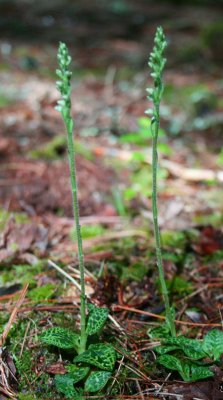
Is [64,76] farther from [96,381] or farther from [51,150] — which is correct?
[51,150]

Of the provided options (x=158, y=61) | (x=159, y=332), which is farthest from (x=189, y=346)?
(x=158, y=61)

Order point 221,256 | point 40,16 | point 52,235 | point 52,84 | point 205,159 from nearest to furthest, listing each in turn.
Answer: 1. point 221,256
2. point 52,235
3. point 205,159
4. point 52,84
5. point 40,16

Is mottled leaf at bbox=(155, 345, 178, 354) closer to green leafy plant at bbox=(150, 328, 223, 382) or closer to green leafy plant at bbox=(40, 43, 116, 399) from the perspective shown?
green leafy plant at bbox=(150, 328, 223, 382)

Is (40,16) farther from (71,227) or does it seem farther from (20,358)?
(20,358)

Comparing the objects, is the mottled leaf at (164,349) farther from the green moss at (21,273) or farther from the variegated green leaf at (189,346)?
the green moss at (21,273)

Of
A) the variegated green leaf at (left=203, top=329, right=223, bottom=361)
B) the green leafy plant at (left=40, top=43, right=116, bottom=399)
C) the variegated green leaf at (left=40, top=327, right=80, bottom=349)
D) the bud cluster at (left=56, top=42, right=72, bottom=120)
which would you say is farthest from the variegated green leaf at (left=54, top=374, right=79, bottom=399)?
the bud cluster at (left=56, top=42, right=72, bottom=120)

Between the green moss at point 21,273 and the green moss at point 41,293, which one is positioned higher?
the green moss at point 21,273

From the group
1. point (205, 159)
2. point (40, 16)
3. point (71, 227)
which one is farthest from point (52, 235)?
point (40, 16)

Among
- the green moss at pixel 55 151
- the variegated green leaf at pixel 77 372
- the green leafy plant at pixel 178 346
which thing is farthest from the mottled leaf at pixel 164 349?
the green moss at pixel 55 151
